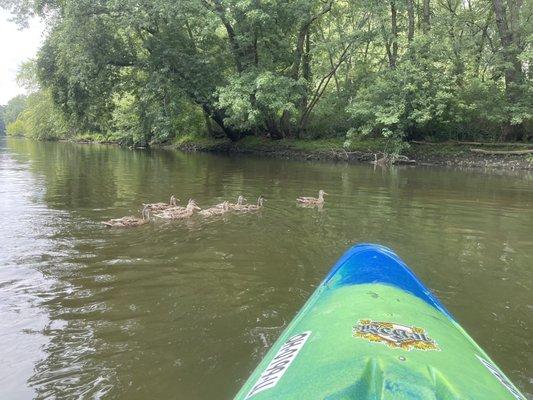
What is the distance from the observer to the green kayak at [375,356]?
7.06ft

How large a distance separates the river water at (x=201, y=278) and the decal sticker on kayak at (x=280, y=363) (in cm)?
115

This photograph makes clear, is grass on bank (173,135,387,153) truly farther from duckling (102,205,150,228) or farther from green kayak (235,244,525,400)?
green kayak (235,244,525,400)

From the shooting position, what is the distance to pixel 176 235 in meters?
9.19

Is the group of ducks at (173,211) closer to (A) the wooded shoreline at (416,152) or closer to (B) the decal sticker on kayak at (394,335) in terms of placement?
(B) the decal sticker on kayak at (394,335)

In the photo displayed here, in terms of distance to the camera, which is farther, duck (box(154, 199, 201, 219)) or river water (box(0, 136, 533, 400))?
duck (box(154, 199, 201, 219))

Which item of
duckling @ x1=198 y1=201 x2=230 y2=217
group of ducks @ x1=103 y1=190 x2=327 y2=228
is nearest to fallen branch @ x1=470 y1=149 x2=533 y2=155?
group of ducks @ x1=103 y1=190 x2=327 y2=228

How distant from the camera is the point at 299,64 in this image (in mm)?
29125

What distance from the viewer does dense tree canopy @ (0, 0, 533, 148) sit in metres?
24.1

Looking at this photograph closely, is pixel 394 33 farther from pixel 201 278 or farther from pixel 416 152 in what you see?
pixel 201 278

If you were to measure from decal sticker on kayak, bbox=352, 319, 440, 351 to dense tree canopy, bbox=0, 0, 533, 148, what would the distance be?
73.6ft

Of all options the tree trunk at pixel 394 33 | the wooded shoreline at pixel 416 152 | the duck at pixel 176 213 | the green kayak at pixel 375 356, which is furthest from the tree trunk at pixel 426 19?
the green kayak at pixel 375 356

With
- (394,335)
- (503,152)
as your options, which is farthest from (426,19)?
(394,335)

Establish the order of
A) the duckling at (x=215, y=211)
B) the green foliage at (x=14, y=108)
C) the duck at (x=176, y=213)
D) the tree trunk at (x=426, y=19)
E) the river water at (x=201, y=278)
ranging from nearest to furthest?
the river water at (x=201, y=278) < the duck at (x=176, y=213) < the duckling at (x=215, y=211) < the tree trunk at (x=426, y=19) < the green foliage at (x=14, y=108)

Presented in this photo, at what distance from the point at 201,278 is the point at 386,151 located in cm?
2172
